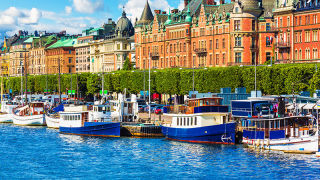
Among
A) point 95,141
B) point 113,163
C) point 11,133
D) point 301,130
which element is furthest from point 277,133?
point 11,133

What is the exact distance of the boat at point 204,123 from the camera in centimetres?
7781

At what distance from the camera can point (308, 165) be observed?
206 feet

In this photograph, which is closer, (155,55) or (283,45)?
(283,45)

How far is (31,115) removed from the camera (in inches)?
4466

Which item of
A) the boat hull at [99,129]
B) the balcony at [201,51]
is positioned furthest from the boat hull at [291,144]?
the balcony at [201,51]

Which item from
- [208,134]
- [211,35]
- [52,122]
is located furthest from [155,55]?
[208,134]

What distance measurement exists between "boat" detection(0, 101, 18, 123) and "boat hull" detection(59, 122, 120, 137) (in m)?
32.2

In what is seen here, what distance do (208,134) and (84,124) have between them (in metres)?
22.2

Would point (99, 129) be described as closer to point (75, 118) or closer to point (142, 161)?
point (75, 118)

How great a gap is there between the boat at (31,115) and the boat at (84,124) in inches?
A: 579

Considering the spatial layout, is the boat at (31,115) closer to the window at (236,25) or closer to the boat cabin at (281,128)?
the window at (236,25)

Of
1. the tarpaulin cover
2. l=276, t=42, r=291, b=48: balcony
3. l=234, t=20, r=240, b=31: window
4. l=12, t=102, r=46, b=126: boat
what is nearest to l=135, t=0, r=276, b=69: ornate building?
l=234, t=20, r=240, b=31: window

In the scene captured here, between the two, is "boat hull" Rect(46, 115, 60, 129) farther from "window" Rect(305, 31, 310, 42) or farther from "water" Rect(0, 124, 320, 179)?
"window" Rect(305, 31, 310, 42)

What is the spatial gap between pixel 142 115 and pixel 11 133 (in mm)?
20246
